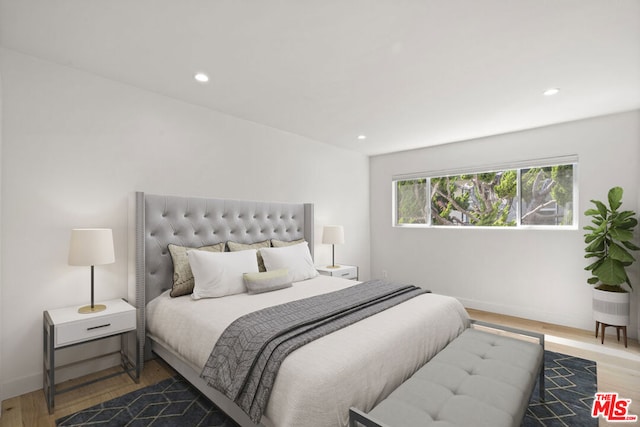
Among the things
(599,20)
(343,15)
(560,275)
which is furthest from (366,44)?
(560,275)

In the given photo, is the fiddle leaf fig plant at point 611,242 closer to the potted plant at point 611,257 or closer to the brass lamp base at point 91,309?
the potted plant at point 611,257

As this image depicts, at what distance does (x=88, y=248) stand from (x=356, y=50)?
2.34 meters

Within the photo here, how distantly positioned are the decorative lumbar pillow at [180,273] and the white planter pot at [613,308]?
401 centimetres

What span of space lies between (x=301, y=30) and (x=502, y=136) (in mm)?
3329

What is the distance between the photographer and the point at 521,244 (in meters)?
3.99

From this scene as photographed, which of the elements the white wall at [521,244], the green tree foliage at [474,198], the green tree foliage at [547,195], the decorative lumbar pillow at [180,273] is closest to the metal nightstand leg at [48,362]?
the decorative lumbar pillow at [180,273]

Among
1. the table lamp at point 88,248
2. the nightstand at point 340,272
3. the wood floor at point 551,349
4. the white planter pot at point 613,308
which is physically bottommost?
the wood floor at point 551,349

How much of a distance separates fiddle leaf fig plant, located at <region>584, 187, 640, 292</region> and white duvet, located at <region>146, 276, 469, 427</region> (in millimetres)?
1746

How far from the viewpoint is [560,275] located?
3709 mm

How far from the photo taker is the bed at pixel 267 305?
147 centimetres

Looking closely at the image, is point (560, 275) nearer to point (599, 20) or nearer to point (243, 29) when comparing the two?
point (599, 20)

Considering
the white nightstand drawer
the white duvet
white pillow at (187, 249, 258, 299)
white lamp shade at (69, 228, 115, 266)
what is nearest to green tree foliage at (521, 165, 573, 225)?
the white duvet

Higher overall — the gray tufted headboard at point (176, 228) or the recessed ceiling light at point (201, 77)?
the recessed ceiling light at point (201, 77)

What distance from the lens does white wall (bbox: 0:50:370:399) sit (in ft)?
7.29
